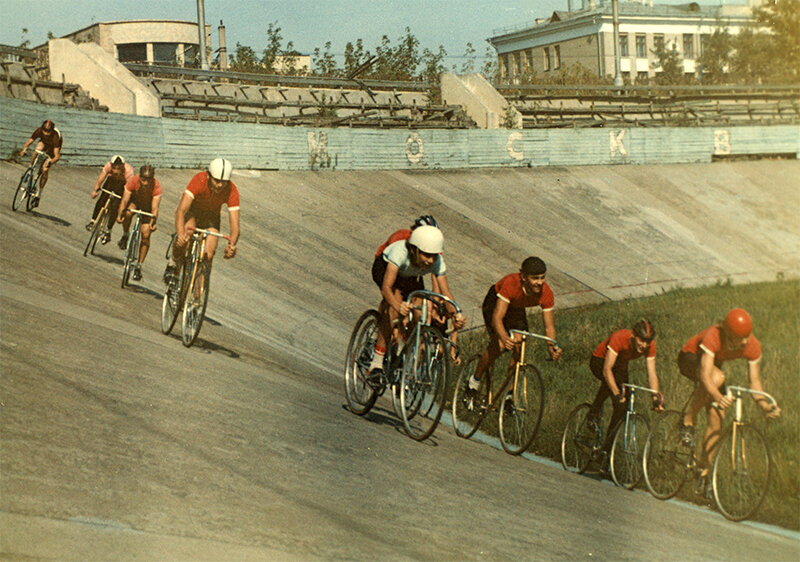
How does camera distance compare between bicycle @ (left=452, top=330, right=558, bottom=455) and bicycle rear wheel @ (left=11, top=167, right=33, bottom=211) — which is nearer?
bicycle @ (left=452, top=330, right=558, bottom=455)

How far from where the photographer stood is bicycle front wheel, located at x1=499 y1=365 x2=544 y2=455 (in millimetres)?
8531

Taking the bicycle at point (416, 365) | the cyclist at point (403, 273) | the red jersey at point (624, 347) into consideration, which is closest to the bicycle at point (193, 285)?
the bicycle at point (416, 365)

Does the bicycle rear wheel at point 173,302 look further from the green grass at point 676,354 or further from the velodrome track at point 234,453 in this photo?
the green grass at point 676,354

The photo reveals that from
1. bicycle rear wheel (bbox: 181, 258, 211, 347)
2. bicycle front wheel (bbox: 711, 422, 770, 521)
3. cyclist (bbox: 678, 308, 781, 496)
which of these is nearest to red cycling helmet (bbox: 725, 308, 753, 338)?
cyclist (bbox: 678, 308, 781, 496)

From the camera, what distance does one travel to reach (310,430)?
23.7 feet

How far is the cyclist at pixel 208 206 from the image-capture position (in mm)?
9711

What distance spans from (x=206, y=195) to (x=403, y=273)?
10.4 feet

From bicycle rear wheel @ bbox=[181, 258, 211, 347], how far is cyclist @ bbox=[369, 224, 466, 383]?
2369mm

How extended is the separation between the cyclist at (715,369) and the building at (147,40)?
80.7 feet

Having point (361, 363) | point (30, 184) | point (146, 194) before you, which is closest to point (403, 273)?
point (361, 363)

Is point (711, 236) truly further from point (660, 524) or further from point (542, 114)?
point (660, 524)

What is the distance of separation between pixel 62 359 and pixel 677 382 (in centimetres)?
1057

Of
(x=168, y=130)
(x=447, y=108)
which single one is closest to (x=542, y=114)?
(x=447, y=108)

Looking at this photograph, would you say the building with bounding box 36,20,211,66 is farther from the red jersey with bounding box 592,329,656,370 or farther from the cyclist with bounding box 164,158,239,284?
the red jersey with bounding box 592,329,656,370
